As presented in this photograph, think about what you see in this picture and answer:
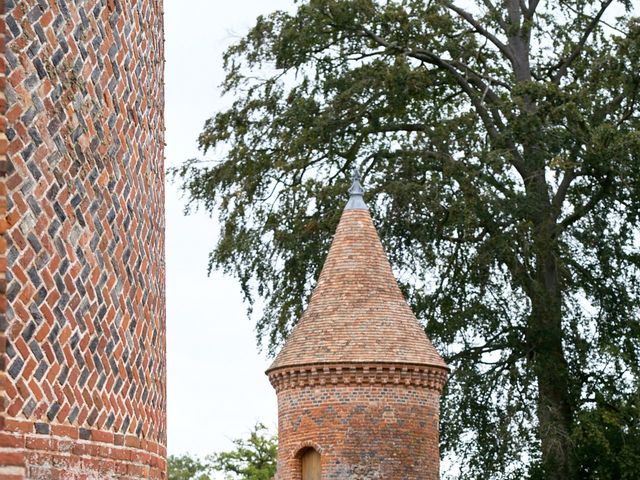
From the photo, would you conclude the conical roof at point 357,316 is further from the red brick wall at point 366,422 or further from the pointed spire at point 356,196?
the red brick wall at point 366,422

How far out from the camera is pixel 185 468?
72875 millimetres

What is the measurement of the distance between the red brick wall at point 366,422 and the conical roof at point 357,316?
11.6 inches

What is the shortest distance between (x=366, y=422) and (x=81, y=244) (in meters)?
17.6

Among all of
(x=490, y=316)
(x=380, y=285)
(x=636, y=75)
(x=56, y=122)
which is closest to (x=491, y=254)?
(x=490, y=316)

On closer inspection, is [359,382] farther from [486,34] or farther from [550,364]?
[486,34]

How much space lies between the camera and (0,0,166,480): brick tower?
24.8 feet

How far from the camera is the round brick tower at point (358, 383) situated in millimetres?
25422

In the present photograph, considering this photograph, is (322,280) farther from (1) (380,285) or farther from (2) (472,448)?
(2) (472,448)

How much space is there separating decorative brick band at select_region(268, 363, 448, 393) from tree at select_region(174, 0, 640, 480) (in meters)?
2.87

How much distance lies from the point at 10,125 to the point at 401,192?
21.9 metres

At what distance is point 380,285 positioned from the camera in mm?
26812

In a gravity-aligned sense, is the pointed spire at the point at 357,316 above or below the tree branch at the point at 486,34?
below

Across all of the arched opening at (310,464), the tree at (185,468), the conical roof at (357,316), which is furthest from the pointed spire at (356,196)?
the tree at (185,468)

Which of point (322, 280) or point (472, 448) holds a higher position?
point (322, 280)
